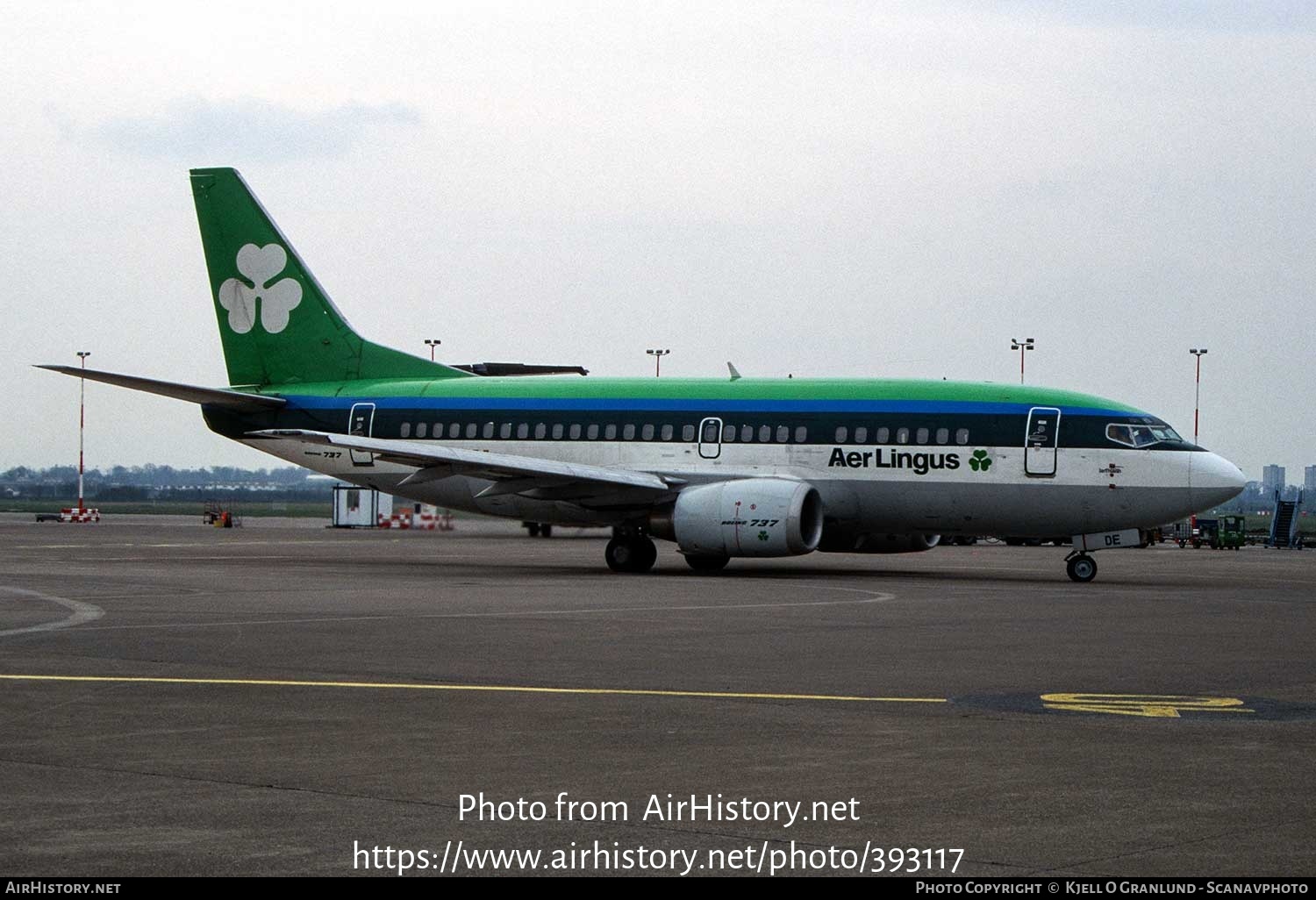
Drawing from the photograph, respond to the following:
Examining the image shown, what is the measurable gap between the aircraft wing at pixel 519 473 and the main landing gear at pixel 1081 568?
829 centimetres

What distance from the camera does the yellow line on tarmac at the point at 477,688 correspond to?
13.8m

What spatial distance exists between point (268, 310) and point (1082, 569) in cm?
2063

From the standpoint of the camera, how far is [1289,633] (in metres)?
20.8

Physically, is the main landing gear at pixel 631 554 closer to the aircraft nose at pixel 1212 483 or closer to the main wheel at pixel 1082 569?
the main wheel at pixel 1082 569

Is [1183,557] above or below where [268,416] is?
below

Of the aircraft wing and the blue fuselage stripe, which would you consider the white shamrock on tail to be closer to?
the blue fuselage stripe

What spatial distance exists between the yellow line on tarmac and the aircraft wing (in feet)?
63.2

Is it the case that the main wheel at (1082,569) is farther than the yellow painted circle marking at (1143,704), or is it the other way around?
the main wheel at (1082,569)

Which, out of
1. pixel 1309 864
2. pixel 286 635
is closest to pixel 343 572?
pixel 286 635

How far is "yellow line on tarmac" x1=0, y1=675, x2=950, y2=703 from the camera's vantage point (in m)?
13.8

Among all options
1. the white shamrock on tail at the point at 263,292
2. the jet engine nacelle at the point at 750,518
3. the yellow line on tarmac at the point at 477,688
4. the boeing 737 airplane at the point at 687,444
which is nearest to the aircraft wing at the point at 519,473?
the boeing 737 airplane at the point at 687,444

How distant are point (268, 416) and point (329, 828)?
3311 cm

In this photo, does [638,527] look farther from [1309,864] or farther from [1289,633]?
[1309,864]

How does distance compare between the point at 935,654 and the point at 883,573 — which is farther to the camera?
the point at 883,573
